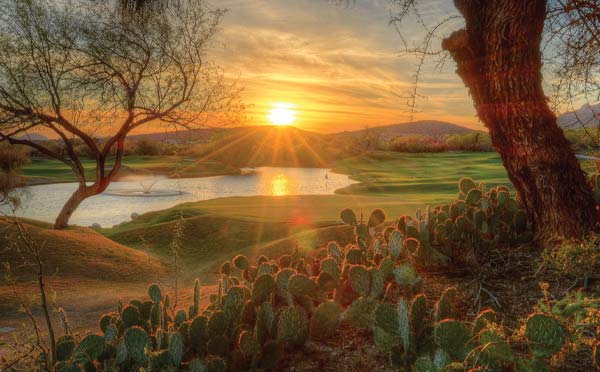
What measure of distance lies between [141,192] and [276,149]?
24.6 metres

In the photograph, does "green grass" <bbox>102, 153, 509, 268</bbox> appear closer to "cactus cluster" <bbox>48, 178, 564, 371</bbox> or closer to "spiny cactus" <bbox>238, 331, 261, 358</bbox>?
"cactus cluster" <bbox>48, 178, 564, 371</bbox>

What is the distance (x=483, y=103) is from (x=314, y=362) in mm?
2861

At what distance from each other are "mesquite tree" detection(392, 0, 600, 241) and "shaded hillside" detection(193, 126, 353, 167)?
122ft

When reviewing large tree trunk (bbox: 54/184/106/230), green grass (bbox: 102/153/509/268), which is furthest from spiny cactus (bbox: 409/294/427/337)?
large tree trunk (bbox: 54/184/106/230)

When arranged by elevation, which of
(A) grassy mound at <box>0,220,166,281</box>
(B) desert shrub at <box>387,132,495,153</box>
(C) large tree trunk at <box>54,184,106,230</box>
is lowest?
(A) grassy mound at <box>0,220,166,281</box>

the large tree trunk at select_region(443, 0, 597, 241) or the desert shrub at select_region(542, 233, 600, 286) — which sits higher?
the large tree trunk at select_region(443, 0, 597, 241)

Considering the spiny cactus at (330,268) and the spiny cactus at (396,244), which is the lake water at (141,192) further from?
the spiny cactus at (330,268)

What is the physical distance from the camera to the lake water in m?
18.0

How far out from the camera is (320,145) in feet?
158

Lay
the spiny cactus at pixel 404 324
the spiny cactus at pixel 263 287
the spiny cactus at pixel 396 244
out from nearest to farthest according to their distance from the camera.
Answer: the spiny cactus at pixel 404 324, the spiny cactus at pixel 263 287, the spiny cactus at pixel 396 244

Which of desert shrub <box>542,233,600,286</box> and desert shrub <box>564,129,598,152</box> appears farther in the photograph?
desert shrub <box>564,129,598,152</box>

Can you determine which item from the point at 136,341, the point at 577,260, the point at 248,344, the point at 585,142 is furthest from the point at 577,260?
the point at 585,142

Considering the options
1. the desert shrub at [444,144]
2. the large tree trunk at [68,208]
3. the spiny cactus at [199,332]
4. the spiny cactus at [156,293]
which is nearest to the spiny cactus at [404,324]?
the spiny cactus at [199,332]

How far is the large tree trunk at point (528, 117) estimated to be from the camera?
3656 mm
